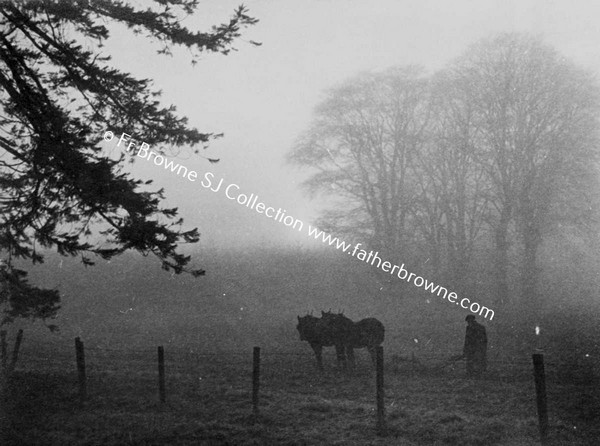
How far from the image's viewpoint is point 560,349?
1563 centimetres

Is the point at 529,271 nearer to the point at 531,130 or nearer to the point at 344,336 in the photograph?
the point at 531,130

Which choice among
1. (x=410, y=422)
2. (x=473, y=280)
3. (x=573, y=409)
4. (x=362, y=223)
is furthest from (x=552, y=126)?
(x=410, y=422)

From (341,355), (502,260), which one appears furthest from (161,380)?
(502,260)

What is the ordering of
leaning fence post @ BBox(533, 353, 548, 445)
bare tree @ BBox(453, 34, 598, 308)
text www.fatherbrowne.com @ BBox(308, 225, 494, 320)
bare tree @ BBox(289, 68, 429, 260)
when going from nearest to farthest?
leaning fence post @ BBox(533, 353, 548, 445) < bare tree @ BBox(453, 34, 598, 308) < text www.fatherbrowne.com @ BBox(308, 225, 494, 320) < bare tree @ BBox(289, 68, 429, 260)

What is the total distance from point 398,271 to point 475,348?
13.2m

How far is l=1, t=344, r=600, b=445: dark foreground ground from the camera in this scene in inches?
328

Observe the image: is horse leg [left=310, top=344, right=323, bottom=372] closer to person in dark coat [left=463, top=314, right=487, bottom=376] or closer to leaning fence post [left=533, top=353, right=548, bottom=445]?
person in dark coat [left=463, top=314, right=487, bottom=376]

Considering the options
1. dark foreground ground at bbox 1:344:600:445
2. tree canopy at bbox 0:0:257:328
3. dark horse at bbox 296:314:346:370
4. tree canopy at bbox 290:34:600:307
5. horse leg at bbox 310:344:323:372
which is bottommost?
dark foreground ground at bbox 1:344:600:445

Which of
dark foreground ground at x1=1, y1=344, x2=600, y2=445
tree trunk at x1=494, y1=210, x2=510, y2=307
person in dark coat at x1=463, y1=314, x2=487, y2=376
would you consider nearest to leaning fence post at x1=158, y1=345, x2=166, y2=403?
dark foreground ground at x1=1, y1=344, x2=600, y2=445

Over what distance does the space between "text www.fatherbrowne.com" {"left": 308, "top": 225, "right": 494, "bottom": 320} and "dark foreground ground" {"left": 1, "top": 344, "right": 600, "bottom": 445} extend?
10.4m

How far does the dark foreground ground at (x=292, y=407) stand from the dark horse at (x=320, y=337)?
21.3 inches

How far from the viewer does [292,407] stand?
1016cm

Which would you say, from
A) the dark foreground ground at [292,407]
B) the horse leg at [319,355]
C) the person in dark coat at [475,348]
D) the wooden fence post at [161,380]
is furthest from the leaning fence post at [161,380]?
the person in dark coat at [475,348]

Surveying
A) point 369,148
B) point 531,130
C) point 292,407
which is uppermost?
point 369,148
